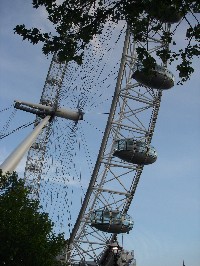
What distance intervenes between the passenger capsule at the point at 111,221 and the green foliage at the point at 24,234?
295cm

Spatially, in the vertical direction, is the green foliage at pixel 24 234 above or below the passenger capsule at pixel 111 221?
below

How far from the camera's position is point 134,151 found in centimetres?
3000

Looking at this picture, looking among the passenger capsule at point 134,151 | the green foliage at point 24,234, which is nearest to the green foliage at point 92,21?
the green foliage at point 24,234

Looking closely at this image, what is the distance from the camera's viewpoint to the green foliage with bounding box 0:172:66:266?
2653 centimetres

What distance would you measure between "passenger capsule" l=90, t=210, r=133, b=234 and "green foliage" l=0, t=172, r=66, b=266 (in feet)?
9.69

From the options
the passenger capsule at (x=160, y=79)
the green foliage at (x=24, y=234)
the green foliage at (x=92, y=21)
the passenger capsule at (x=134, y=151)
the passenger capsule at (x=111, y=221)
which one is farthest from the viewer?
the passenger capsule at (x=160, y=79)

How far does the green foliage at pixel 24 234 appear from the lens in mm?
26531

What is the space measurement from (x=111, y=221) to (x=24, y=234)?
21.0 ft

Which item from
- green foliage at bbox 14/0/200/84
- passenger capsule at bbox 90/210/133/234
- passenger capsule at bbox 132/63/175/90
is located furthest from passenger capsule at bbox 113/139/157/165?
green foliage at bbox 14/0/200/84

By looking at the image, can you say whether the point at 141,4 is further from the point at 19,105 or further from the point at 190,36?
the point at 19,105

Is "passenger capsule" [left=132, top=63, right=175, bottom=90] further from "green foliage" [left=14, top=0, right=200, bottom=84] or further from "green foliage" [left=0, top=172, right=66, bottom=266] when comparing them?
"green foliage" [left=14, top=0, right=200, bottom=84]

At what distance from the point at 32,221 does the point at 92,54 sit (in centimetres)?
1273

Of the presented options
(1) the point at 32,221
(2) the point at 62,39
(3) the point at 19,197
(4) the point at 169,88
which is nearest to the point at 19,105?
(3) the point at 19,197

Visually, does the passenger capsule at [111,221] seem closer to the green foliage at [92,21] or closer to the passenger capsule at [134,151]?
the passenger capsule at [134,151]
